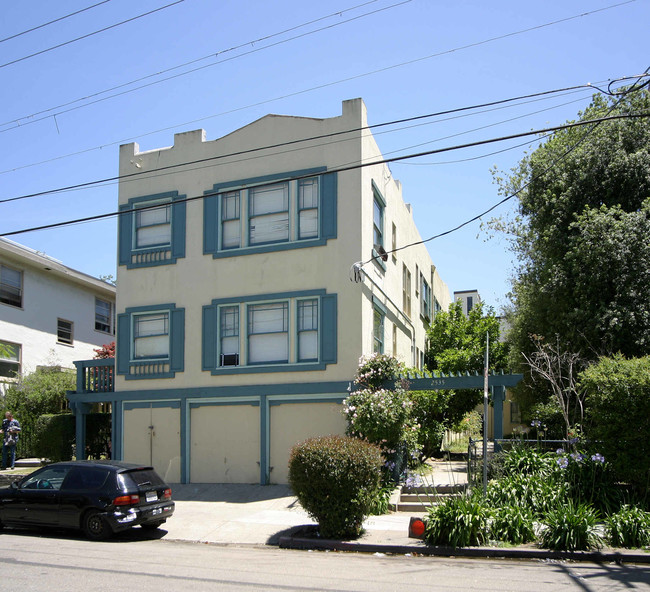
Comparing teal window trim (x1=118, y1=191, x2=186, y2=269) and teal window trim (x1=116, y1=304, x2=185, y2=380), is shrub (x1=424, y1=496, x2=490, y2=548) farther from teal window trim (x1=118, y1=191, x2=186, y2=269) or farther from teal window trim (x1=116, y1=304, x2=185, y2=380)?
teal window trim (x1=118, y1=191, x2=186, y2=269)

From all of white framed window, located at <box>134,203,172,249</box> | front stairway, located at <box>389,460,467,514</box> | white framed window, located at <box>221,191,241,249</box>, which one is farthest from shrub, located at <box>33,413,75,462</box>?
front stairway, located at <box>389,460,467,514</box>

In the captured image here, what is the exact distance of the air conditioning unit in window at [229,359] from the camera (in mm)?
18200

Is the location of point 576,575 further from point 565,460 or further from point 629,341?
point 629,341

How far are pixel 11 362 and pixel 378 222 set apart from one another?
15048mm

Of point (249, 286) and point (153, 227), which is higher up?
point (153, 227)

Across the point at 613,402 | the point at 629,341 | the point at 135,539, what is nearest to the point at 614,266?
the point at 629,341

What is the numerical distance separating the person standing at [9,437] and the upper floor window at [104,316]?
9299 millimetres

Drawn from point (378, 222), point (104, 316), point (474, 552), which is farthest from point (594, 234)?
point (104, 316)

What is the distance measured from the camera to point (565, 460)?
12.6m

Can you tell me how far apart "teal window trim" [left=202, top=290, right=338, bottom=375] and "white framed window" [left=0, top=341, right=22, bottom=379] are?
10.3 meters

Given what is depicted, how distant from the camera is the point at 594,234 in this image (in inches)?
725

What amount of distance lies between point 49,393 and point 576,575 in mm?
19192

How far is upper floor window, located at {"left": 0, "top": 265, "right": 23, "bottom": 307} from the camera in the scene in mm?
25500

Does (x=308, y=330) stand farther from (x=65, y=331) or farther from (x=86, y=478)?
(x=65, y=331)
